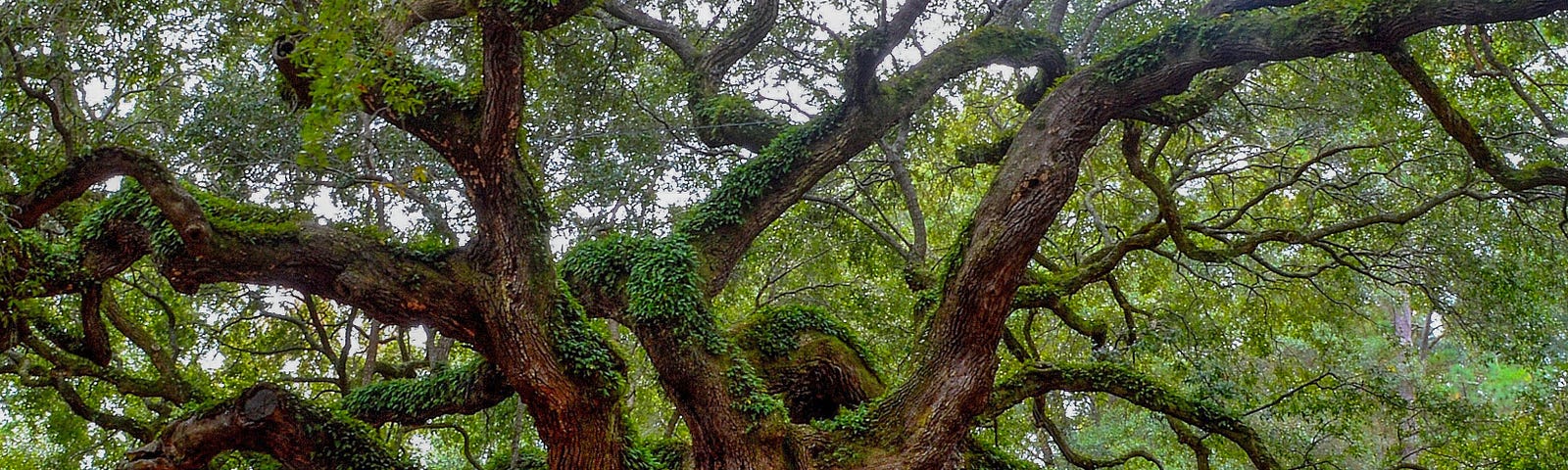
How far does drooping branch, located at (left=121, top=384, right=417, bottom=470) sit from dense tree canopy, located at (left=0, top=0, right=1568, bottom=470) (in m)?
0.02

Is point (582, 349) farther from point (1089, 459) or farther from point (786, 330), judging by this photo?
point (1089, 459)

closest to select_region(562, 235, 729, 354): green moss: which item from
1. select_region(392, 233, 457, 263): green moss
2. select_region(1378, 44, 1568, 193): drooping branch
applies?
select_region(392, 233, 457, 263): green moss

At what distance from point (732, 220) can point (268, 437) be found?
2530 mm

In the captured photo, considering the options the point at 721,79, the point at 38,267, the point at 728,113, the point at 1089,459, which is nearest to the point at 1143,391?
the point at 1089,459

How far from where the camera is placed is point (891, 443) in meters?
4.93

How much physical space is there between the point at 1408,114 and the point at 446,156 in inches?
256

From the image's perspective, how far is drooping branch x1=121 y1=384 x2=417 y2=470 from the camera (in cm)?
488

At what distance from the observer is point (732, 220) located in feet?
18.2

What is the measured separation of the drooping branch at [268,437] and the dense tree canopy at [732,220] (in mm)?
17

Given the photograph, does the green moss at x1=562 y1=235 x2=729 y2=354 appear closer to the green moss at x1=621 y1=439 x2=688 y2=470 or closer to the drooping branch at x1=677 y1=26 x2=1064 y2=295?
the drooping branch at x1=677 y1=26 x2=1064 y2=295

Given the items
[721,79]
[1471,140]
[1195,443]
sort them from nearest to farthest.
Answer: [1471,140] → [1195,443] → [721,79]

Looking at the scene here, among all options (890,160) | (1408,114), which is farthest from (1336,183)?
(890,160)

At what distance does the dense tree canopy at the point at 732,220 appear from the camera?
4.58 metres

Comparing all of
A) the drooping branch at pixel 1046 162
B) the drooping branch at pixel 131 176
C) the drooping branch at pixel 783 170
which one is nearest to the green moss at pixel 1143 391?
the drooping branch at pixel 1046 162
